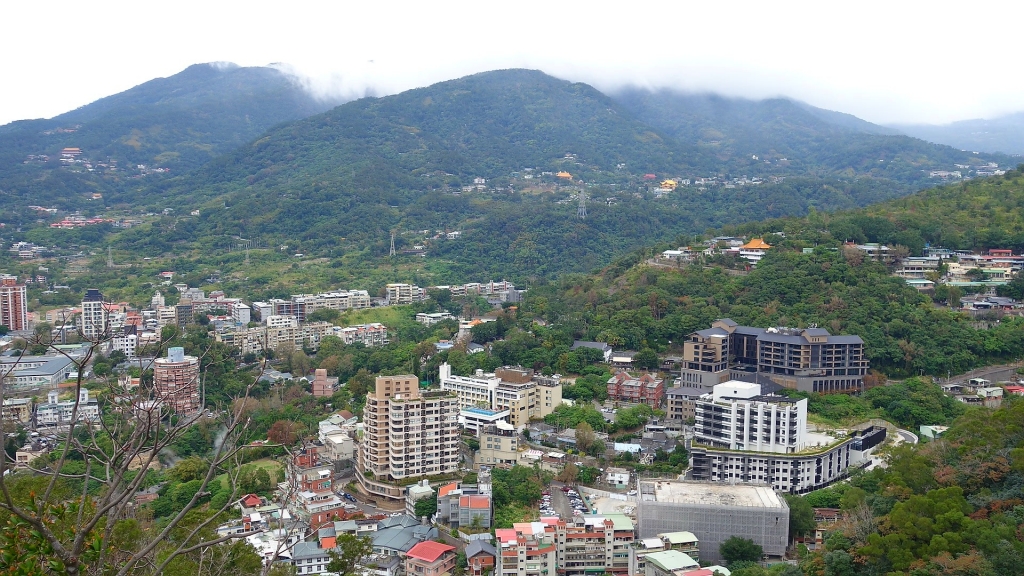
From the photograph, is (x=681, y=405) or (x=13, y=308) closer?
(x=681, y=405)

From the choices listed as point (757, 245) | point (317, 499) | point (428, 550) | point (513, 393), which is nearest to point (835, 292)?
point (757, 245)

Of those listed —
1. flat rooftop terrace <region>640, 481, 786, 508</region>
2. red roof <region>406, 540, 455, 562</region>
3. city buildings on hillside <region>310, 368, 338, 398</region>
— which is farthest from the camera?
city buildings on hillside <region>310, 368, 338, 398</region>

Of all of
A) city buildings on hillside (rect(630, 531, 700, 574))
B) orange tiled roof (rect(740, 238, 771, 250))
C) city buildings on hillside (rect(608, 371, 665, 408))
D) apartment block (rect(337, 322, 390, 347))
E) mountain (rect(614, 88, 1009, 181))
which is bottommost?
city buildings on hillside (rect(630, 531, 700, 574))

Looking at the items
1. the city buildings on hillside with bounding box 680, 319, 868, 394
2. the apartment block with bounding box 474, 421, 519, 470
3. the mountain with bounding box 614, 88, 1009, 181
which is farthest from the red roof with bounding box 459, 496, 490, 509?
the mountain with bounding box 614, 88, 1009, 181

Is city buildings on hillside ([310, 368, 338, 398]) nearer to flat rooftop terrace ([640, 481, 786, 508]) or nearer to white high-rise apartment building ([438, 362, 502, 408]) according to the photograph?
white high-rise apartment building ([438, 362, 502, 408])

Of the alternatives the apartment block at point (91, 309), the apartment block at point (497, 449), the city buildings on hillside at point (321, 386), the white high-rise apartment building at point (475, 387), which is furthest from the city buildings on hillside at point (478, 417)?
the apartment block at point (91, 309)

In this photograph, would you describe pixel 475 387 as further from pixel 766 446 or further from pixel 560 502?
pixel 766 446

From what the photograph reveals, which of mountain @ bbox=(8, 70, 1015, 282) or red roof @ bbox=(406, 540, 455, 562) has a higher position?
mountain @ bbox=(8, 70, 1015, 282)

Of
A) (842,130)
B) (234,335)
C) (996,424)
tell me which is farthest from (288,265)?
(842,130)
